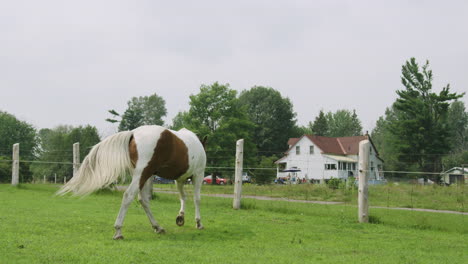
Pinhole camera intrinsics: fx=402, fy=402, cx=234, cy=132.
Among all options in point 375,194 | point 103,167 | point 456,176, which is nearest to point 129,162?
point 103,167

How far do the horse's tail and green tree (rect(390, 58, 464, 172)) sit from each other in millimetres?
39791

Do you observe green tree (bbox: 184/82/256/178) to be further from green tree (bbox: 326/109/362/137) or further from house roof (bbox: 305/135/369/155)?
green tree (bbox: 326/109/362/137)

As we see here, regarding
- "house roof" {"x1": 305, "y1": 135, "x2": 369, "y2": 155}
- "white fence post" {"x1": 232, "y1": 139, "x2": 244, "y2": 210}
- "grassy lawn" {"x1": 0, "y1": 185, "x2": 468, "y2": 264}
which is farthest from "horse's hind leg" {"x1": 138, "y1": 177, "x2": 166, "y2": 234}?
"house roof" {"x1": 305, "y1": 135, "x2": 369, "y2": 155}

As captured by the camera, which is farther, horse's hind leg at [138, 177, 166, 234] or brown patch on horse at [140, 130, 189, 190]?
horse's hind leg at [138, 177, 166, 234]

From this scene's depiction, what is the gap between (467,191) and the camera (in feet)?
50.4

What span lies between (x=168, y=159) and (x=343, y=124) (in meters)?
85.8

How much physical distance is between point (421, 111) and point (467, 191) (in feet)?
95.2

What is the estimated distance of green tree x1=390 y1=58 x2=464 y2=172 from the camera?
1650 inches

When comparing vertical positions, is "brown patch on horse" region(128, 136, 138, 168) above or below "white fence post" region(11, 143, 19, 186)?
above

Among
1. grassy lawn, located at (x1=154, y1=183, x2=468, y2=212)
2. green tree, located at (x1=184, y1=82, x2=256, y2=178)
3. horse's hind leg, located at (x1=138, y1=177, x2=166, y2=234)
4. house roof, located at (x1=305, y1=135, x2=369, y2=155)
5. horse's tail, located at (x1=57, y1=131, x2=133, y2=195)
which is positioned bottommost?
grassy lawn, located at (x1=154, y1=183, x2=468, y2=212)

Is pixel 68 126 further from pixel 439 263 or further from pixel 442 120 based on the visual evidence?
pixel 439 263

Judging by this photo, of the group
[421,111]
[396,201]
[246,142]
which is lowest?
[396,201]

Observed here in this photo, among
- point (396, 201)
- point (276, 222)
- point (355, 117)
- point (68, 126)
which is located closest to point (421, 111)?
point (396, 201)

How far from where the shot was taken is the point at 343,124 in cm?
8812
